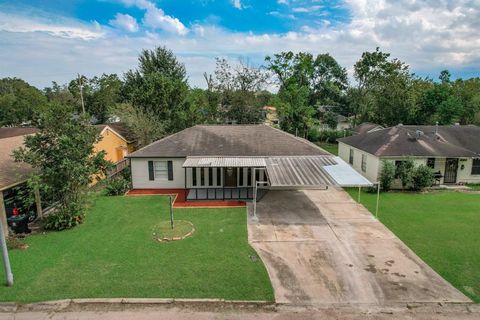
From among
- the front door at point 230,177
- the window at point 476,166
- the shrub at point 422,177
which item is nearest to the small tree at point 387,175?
the shrub at point 422,177

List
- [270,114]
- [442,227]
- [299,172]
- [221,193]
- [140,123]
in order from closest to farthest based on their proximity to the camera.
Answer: [442,227]
[299,172]
[221,193]
[140,123]
[270,114]

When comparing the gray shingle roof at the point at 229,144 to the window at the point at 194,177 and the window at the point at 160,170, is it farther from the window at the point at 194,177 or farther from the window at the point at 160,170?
the window at the point at 194,177

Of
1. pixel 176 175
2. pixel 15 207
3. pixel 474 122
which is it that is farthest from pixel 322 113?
pixel 15 207

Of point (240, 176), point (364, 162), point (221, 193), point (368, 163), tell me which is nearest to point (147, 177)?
point (221, 193)

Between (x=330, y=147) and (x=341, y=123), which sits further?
(x=341, y=123)

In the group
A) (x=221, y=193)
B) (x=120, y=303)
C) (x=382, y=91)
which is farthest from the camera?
(x=382, y=91)

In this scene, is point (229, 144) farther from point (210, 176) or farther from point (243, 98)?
point (243, 98)
